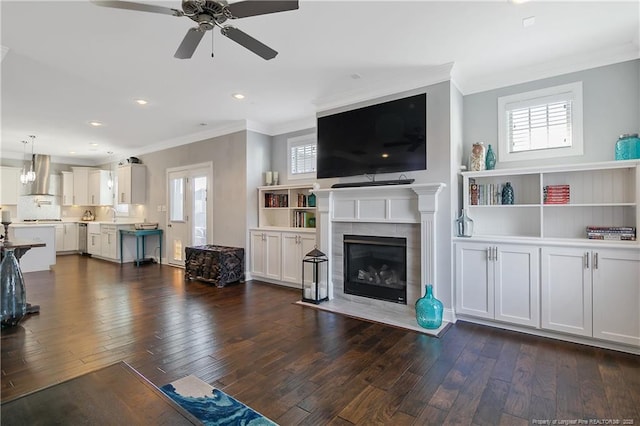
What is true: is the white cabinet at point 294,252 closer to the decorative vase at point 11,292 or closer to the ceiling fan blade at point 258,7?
the decorative vase at point 11,292

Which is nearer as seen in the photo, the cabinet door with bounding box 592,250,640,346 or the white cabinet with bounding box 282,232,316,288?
the cabinet door with bounding box 592,250,640,346

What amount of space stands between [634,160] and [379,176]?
2.33 m

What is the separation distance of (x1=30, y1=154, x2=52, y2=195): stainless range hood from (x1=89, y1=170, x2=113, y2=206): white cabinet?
100 cm

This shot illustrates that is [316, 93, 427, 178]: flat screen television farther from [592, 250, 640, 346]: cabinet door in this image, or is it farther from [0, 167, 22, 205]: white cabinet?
[0, 167, 22, 205]: white cabinet

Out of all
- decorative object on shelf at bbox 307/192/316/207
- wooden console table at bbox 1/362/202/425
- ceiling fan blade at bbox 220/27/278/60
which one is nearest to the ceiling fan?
ceiling fan blade at bbox 220/27/278/60

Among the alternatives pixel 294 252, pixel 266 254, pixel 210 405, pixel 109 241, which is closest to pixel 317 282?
pixel 294 252

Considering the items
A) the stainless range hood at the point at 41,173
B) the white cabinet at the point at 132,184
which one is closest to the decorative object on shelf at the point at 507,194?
the white cabinet at the point at 132,184

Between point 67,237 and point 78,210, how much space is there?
1097 millimetres

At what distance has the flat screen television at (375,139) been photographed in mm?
3654

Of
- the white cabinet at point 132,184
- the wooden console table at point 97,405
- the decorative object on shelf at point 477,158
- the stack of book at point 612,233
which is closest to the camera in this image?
the wooden console table at point 97,405

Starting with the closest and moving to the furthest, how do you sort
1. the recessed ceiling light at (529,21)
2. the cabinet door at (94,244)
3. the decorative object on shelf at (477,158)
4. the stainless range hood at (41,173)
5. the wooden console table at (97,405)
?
the wooden console table at (97,405) → the recessed ceiling light at (529,21) → the decorative object on shelf at (477,158) → the cabinet door at (94,244) → the stainless range hood at (41,173)

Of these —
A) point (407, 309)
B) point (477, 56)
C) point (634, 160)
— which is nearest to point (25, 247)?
point (407, 309)

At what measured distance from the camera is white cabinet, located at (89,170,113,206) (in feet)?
28.8

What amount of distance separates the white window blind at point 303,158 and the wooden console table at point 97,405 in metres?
4.51
